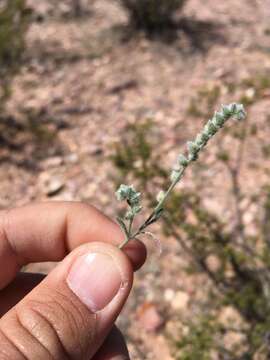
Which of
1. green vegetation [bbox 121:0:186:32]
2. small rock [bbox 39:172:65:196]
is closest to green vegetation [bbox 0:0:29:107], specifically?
small rock [bbox 39:172:65:196]

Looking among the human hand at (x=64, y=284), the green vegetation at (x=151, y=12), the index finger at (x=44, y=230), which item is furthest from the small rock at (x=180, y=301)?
the green vegetation at (x=151, y=12)

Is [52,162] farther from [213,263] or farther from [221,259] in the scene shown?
[221,259]

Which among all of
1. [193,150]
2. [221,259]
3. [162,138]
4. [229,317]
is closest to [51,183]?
[162,138]

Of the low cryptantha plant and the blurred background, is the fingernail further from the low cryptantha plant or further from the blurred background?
the blurred background

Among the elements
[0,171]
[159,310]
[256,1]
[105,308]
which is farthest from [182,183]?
[256,1]

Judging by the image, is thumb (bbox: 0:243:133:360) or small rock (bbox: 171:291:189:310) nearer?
thumb (bbox: 0:243:133:360)

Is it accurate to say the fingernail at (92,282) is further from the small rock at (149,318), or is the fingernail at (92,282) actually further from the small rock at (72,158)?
the small rock at (72,158)
